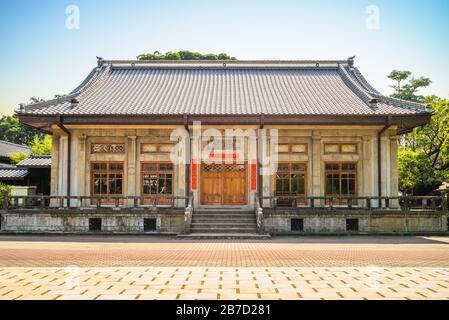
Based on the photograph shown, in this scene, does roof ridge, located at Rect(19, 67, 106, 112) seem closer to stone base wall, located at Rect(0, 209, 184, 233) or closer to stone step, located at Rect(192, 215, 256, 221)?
stone base wall, located at Rect(0, 209, 184, 233)

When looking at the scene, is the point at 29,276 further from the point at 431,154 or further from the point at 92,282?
the point at 431,154

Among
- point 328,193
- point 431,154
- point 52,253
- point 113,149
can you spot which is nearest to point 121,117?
point 113,149

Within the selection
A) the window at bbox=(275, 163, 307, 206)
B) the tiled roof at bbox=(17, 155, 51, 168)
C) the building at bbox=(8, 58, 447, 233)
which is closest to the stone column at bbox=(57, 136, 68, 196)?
the building at bbox=(8, 58, 447, 233)

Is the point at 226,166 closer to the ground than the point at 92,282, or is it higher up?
higher up

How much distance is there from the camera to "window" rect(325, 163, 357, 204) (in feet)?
70.6

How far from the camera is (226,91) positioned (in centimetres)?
2441

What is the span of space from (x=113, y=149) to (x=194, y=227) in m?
6.78

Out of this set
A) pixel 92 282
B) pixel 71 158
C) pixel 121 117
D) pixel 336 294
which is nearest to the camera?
pixel 336 294

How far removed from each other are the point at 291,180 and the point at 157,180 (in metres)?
7.18

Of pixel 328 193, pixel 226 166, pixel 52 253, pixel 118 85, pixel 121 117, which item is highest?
pixel 118 85

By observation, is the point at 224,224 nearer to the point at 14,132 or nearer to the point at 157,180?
the point at 157,180

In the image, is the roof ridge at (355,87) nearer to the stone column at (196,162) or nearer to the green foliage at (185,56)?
the stone column at (196,162)

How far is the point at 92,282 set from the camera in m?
7.78

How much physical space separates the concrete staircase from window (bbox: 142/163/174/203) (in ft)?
9.11
